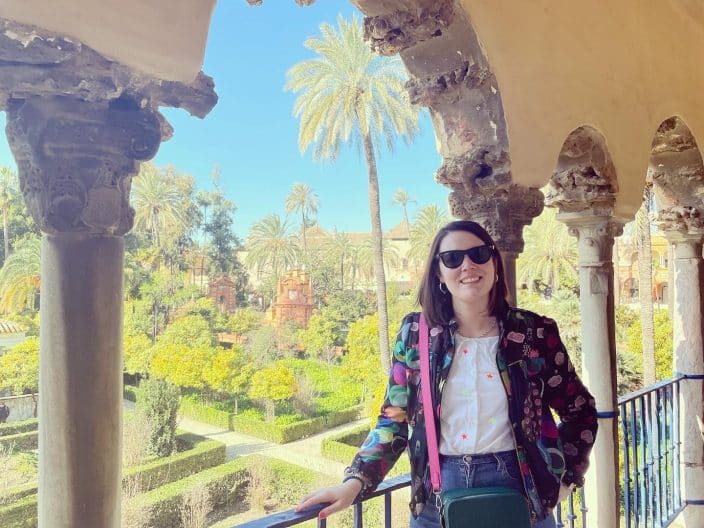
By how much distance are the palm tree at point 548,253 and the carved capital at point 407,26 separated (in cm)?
1692

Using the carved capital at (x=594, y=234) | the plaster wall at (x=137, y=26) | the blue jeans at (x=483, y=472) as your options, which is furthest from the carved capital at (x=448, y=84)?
the blue jeans at (x=483, y=472)

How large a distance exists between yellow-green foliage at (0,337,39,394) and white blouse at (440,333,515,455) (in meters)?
18.6

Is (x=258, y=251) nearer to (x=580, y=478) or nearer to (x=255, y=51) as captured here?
(x=255, y=51)

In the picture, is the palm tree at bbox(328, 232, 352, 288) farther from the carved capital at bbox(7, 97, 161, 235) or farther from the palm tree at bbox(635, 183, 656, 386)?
the carved capital at bbox(7, 97, 161, 235)

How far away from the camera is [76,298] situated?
64.6 inches

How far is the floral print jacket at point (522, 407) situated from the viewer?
4.70 feet

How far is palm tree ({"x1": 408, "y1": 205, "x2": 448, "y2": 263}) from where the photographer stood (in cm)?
2392

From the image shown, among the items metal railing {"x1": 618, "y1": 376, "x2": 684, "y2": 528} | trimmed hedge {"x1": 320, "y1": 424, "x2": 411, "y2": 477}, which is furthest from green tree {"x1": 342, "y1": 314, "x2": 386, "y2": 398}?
metal railing {"x1": 618, "y1": 376, "x2": 684, "y2": 528}

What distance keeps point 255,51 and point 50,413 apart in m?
45.2

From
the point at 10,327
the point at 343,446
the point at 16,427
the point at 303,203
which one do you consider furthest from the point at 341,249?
the point at 16,427

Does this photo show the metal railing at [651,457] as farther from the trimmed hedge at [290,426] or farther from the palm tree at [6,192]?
the palm tree at [6,192]

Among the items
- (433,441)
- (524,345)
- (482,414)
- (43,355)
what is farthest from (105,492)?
(524,345)

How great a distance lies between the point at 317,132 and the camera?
1647 centimetres

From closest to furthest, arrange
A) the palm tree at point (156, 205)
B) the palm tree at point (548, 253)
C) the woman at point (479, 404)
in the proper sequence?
the woman at point (479, 404) < the palm tree at point (548, 253) < the palm tree at point (156, 205)
